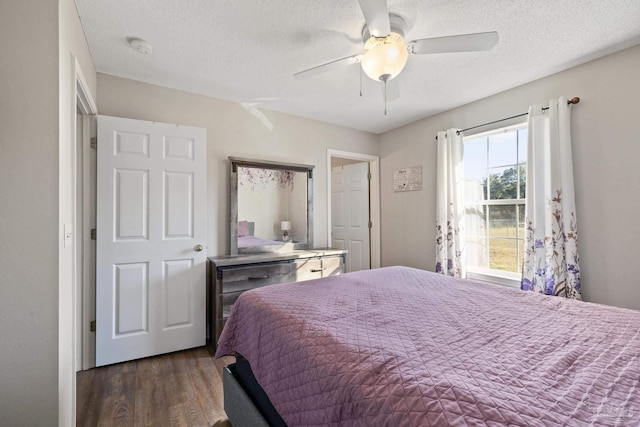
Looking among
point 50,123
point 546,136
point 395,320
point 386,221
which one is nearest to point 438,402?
point 395,320

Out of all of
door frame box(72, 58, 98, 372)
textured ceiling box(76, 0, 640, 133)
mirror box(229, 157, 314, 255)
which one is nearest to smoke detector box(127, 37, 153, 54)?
textured ceiling box(76, 0, 640, 133)

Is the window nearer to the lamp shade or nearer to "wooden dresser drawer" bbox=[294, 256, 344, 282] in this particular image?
"wooden dresser drawer" bbox=[294, 256, 344, 282]

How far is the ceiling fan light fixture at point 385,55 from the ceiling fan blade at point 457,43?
0.10m

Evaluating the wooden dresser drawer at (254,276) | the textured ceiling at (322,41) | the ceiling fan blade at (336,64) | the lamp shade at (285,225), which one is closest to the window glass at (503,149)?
the textured ceiling at (322,41)

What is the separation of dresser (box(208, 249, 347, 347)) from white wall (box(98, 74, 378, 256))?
390mm

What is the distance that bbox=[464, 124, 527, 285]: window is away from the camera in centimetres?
277

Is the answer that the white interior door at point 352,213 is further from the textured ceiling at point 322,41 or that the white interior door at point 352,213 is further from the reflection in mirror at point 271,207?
the textured ceiling at point 322,41

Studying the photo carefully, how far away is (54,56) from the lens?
4.25ft

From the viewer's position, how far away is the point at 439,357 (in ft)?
2.98

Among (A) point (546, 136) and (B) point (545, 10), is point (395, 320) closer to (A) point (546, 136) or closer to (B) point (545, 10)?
(B) point (545, 10)

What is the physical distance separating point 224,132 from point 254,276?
4.99 ft

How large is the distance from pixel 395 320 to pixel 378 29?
4.65 ft

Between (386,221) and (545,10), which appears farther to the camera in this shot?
(386,221)

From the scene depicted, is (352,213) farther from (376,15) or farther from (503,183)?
(376,15)
